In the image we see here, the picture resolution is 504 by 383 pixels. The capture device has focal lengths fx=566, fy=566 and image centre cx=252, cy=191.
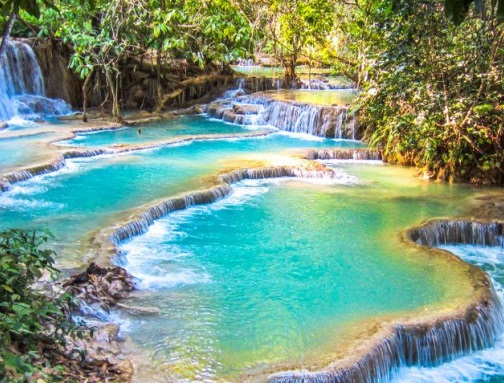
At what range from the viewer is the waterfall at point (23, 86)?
18312mm

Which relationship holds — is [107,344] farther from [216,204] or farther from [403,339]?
[216,204]

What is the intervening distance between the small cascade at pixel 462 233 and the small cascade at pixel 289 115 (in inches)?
317

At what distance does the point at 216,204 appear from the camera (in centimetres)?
991

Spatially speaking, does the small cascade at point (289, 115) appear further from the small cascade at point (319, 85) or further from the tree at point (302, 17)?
the small cascade at point (319, 85)

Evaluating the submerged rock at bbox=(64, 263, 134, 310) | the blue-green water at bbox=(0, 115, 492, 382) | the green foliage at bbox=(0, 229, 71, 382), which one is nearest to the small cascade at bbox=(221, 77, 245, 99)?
the blue-green water at bbox=(0, 115, 492, 382)

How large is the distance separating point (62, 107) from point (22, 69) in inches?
70.0

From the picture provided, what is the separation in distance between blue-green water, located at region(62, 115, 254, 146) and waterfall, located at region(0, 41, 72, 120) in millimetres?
3705

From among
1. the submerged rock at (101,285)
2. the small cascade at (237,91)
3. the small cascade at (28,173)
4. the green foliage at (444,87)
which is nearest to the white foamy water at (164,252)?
the submerged rock at (101,285)

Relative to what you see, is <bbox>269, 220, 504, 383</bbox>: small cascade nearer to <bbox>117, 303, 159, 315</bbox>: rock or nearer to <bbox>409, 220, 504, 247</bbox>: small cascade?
<bbox>117, 303, 159, 315</bbox>: rock

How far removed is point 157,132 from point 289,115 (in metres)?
4.25

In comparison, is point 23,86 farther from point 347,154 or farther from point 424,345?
point 424,345

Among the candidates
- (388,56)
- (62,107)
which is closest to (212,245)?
(388,56)

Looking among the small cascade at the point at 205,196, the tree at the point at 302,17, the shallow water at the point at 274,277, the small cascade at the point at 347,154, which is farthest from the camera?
the small cascade at the point at 347,154

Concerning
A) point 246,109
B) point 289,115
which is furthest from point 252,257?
point 246,109
